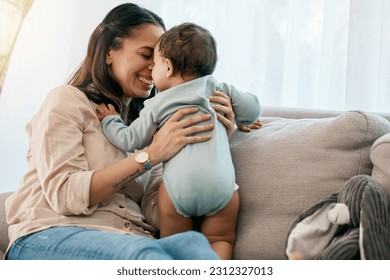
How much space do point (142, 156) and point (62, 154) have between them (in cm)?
20

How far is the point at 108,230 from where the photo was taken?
4.59 feet

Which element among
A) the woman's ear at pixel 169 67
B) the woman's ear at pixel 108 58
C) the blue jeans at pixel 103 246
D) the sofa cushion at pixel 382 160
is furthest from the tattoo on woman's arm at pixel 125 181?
the sofa cushion at pixel 382 160

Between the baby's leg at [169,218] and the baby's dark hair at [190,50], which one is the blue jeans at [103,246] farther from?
the baby's dark hair at [190,50]

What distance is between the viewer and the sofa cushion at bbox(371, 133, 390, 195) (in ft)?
4.26

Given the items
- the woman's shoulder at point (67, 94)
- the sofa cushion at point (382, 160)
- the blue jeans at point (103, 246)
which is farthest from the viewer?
the woman's shoulder at point (67, 94)

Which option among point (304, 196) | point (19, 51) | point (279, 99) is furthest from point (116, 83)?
point (19, 51)

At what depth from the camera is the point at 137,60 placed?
1.63 meters

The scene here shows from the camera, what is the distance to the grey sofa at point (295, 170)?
1406mm

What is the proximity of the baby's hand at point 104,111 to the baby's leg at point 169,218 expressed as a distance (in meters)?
0.26

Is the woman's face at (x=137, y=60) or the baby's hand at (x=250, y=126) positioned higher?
the woman's face at (x=137, y=60)

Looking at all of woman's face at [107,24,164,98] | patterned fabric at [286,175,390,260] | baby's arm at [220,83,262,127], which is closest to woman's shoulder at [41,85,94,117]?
woman's face at [107,24,164,98]

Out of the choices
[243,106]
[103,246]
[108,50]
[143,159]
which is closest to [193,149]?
[143,159]

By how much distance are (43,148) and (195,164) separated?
39cm
